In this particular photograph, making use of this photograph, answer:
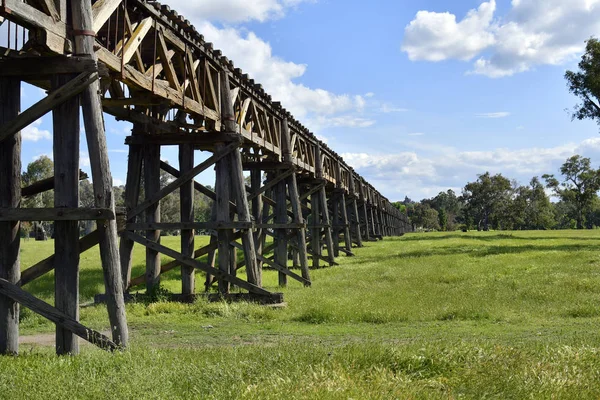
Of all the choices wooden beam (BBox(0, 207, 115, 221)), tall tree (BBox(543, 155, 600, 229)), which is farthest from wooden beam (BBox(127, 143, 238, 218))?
tall tree (BBox(543, 155, 600, 229))

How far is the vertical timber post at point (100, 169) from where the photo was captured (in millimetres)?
6664

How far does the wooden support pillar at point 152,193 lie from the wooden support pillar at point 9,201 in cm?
529

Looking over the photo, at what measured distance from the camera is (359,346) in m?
6.40

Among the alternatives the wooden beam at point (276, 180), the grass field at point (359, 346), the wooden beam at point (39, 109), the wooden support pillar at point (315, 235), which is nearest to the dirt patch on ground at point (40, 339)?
the grass field at point (359, 346)

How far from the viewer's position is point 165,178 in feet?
246

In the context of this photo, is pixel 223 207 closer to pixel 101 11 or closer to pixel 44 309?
pixel 101 11

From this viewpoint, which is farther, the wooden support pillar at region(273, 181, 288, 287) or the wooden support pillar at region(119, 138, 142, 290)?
the wooden support pillar at region(273, 181, 288, 287)

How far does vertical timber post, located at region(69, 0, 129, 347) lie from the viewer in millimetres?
6664

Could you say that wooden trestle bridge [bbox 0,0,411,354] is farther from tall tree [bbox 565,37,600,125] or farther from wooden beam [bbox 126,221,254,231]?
tall tree [bbox 565,37,600,125]

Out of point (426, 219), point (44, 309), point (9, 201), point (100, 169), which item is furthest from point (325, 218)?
point (426, 219)

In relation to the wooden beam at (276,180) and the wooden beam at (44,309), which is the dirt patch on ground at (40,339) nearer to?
the wooden beam at (44,309)

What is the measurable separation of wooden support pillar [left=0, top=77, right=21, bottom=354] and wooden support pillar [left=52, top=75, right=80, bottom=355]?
557 mm

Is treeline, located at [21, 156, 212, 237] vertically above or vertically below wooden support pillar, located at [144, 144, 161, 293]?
above

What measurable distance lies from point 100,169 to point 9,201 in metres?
1.12
